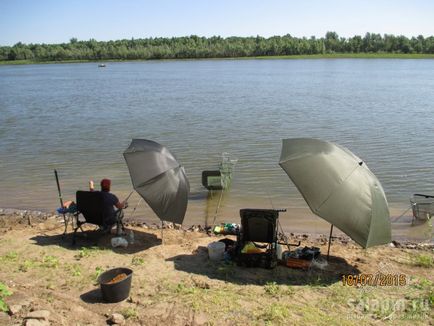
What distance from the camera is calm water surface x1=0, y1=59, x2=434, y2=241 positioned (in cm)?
1266

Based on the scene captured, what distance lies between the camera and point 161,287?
20.9 ft

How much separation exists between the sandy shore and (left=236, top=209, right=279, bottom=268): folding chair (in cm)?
15

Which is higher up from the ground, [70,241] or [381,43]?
[381,43]

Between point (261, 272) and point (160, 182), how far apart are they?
2.46 meters

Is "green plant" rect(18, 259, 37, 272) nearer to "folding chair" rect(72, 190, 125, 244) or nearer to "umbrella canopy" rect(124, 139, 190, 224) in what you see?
"folding chair" rect(72, 190, 125, 244)

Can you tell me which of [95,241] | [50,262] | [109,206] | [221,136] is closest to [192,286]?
[50,262]

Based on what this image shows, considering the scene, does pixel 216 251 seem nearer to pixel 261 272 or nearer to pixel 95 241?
pixel 261 272

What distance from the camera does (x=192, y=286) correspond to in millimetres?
6402

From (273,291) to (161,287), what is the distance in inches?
65.5

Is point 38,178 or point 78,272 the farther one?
point 38,178

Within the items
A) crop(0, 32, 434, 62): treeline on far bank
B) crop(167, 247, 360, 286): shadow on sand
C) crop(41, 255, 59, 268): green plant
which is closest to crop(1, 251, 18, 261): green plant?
crop(41, 255, 59, 268): green plant

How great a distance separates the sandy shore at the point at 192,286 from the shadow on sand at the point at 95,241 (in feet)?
0.06

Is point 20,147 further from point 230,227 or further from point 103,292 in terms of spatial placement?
point 103,292

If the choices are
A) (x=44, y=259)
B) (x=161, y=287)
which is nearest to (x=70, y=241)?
(x=44, y=259)
